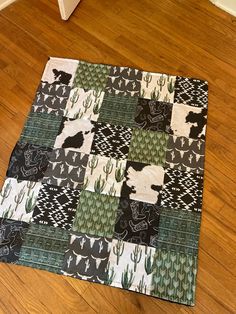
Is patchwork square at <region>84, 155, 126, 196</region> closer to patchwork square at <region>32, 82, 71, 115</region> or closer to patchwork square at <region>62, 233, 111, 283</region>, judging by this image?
patchwork square at <region>62, 233, 111, 283</region>

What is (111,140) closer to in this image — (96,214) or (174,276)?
(96,214)

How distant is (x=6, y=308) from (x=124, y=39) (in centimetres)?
140

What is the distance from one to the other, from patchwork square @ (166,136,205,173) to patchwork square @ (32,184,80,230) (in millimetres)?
436

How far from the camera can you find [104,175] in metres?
1.35

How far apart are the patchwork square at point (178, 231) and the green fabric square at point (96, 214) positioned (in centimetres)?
19

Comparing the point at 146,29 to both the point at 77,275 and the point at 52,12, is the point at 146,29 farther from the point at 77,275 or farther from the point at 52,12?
the point at 77,275

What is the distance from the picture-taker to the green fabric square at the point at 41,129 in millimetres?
1427

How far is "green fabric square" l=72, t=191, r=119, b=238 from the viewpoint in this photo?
1241 mm

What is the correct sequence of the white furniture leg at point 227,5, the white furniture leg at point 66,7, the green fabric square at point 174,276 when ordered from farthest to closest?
the white furniture leg at point 227,5, the white furniture leg at point 66,7, the green fabric square at point 174,276

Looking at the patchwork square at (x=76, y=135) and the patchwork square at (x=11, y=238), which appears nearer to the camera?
the patchwork square at (x=11, y=238)

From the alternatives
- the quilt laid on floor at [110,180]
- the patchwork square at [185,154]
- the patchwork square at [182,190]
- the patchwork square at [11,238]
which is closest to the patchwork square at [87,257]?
the quilt laid on floor at [110,180]

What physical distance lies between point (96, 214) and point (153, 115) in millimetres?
541

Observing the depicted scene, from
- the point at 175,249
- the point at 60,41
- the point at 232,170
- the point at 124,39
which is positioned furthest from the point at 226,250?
the point at 60,41

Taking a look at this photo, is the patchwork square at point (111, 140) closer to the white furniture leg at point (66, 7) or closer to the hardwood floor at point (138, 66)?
the hardwood floor at point (138, 66)
